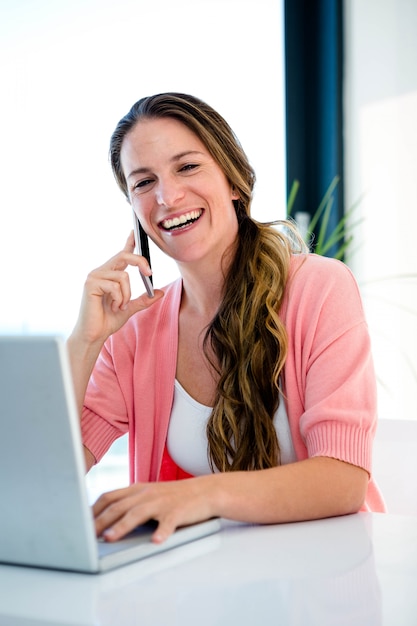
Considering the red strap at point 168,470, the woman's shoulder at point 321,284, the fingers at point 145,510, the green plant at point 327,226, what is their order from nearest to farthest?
the fingers at point 145,510, the woman's shoulder at point 321,284, the red strap at point 168,470, the green plant at point 327,226

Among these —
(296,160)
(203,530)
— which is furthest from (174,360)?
(296,160)

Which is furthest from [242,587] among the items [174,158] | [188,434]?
[174,158]

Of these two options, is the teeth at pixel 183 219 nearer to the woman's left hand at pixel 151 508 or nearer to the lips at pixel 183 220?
the lips at pixel 183 220

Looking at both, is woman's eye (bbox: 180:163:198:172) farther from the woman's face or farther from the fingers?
the fingers

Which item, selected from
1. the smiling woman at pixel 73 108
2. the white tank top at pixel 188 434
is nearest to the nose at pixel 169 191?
the white tank top at pixel 188 434

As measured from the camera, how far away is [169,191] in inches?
69.5

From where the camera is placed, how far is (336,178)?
388 centimetres

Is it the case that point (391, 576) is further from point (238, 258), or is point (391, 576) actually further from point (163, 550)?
point (238, 258)

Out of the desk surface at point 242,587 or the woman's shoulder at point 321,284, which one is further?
the woman's shoulder at point 321,284

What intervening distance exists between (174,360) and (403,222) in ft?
7.00

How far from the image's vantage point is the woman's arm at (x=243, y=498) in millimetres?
1105

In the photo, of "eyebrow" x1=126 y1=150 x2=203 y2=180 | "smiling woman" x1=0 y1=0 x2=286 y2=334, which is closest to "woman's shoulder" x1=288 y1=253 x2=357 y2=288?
"eyebrow" x1=126 y1=150 x2=203 y2=180

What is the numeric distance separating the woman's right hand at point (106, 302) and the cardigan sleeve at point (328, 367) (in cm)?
35

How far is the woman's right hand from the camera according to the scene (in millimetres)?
1762
